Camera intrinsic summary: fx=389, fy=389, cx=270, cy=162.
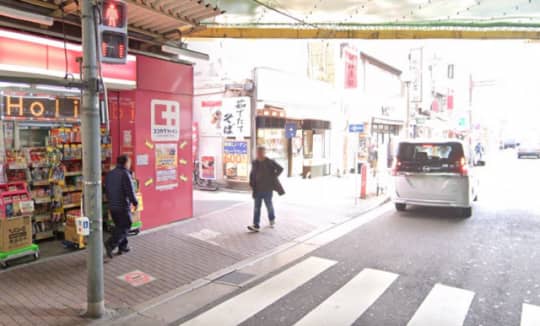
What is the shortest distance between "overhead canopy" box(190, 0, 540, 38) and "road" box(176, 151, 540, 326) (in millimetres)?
4928

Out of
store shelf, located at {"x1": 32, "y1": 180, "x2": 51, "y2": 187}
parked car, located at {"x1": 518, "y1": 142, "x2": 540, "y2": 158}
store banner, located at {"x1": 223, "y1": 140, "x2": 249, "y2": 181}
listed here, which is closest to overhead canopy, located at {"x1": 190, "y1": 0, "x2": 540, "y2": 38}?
store shelf, located at {"x1": 32, "y1": 180, "x2": 51, "y2": 187}

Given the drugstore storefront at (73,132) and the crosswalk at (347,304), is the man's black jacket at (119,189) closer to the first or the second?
the drugstore storefront at (73,132)

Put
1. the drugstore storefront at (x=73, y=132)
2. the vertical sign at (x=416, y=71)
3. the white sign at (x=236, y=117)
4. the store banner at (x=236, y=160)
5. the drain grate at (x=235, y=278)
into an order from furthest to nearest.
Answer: the vertical sign at (x=416, y=71) < the store banner at (x=236, y=160) < the white sign at (x=236, y=117) < the drugstore storefront at (x=73, y=132) < the drain grate at (x=235, y=278)

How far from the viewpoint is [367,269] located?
6.40m

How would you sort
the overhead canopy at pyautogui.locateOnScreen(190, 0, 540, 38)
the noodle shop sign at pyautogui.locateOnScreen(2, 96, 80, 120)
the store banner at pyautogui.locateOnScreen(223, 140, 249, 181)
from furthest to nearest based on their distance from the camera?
the store banner at pyautogui.locateOnScreen(223, 140, 249, 181), the overhead canopy at pyautogui.locateOnScreen(190, 0, 540, 38), the noodle shop sign at pyautogui.locateOnScreen(2, 96, 80, 120)

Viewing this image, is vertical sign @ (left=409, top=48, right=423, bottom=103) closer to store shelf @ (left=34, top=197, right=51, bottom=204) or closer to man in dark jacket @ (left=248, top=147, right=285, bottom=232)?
man in dark jacket @ (left=248, top=147, right=285, bottom=232)

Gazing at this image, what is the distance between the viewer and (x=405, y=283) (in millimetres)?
5770

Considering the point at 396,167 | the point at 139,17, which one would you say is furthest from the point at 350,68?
the point at 139,17

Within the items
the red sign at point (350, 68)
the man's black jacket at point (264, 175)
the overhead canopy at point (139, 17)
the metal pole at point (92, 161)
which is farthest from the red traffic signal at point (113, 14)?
the red sign at point (350, 68)

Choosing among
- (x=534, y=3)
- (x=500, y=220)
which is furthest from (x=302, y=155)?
(x=534, y=3)

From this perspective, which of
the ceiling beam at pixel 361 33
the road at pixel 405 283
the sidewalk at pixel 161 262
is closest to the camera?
the road at pixel 405 283

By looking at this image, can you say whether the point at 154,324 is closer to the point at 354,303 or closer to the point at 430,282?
the point at 354,303

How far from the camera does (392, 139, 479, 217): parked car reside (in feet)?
33.2

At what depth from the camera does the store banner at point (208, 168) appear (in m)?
14.9
